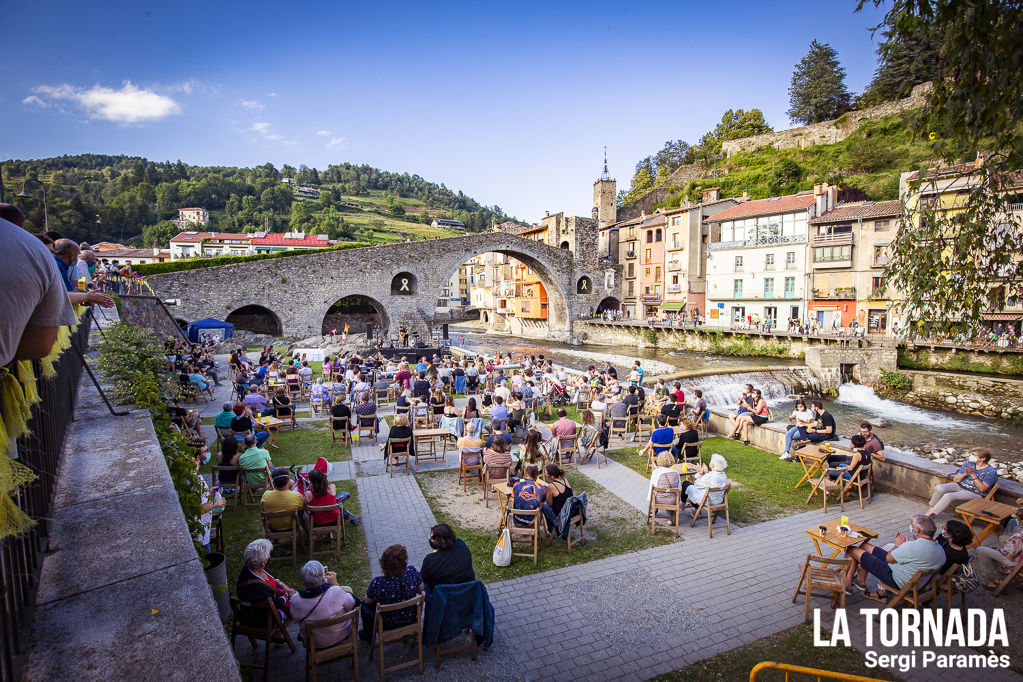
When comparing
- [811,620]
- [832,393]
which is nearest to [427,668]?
[811,620]

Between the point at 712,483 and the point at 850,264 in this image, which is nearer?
the point at 712,483

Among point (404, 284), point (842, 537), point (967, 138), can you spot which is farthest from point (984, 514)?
point (404, 284)

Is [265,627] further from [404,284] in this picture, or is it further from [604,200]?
[604,200]

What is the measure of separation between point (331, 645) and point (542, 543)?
2999 millimetres

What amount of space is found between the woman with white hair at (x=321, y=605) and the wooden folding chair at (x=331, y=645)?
31 mm

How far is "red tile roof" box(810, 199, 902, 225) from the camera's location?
3036 cm

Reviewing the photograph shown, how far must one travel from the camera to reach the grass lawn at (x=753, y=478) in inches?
296

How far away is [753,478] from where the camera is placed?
8773 mm

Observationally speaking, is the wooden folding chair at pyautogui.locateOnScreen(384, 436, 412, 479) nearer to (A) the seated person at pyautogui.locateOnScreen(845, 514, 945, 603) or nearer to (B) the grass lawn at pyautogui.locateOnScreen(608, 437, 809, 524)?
(B) the grass lawn at pyautogui.locateOnScreen(608, 437, 809, 524)

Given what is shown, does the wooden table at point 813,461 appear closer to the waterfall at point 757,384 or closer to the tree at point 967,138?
the tree at point 967,138

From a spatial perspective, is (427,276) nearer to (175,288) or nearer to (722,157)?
(175,288)

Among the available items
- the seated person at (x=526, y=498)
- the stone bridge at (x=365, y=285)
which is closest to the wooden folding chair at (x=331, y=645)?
the seated person at (x=526, y=498)

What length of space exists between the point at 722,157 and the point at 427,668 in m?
75.6

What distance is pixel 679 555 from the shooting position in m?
6.20
